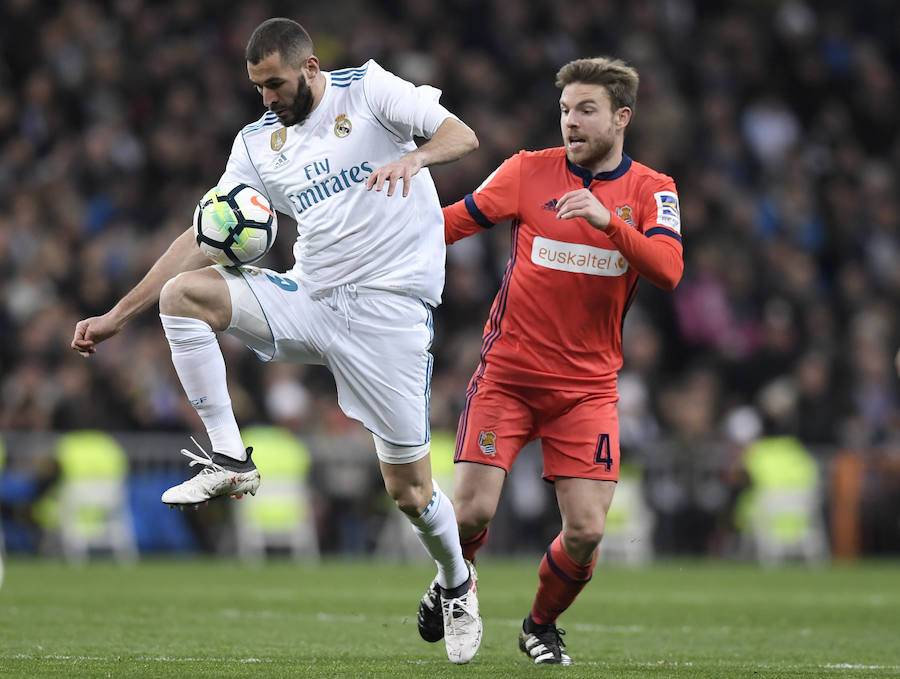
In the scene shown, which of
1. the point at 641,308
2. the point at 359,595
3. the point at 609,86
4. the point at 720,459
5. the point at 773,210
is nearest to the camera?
the point at 609,86

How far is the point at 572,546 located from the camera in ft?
23.1

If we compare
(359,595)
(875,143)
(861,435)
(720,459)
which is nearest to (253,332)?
(359,595)

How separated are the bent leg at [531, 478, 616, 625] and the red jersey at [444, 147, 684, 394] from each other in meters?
0.47

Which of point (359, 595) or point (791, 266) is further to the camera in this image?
point (791, 266)

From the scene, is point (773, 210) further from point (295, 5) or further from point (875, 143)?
point (295, 5)

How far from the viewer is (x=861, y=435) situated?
16734 mm

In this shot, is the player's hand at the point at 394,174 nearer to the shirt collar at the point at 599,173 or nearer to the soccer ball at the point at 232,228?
the soccer ball at the point at 232,228

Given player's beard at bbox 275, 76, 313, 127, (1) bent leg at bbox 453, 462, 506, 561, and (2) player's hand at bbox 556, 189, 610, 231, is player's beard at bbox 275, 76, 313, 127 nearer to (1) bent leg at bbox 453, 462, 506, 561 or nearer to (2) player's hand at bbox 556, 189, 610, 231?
(2) player's hand at bbox 556, 189, 610, 231

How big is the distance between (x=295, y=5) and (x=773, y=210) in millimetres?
6644

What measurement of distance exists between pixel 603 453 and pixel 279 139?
2.05 metres

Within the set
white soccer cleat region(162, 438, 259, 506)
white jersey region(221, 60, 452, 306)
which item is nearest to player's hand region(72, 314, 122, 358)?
white soccer cleat region(162, 438, 259, 506)

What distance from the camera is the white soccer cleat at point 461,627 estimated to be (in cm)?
680

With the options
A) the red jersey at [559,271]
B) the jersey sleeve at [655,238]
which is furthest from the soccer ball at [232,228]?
the jersey sleeve at [655,238]

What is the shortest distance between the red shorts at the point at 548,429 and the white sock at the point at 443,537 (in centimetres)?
37
